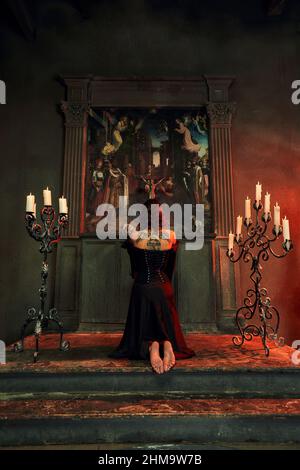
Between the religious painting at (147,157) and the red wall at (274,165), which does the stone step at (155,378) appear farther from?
the religious painting at (147,157)

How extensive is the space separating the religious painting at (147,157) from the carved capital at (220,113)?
15cm

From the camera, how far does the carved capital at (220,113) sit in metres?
6.02

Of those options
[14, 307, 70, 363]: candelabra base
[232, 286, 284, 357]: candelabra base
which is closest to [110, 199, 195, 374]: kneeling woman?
[14, 307, 70, 363]: candelabra base

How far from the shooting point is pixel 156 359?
2.87 m

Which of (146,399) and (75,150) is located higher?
(75,150)

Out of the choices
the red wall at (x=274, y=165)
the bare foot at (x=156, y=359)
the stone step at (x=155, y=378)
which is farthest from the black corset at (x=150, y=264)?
the red wall at (x=274, y=165)

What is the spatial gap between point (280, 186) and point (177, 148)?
6.69 ft

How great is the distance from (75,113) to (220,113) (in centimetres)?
272

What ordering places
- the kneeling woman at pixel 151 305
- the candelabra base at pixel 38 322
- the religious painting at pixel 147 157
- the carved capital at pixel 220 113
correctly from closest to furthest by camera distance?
1. the kneeling woman at pixel 151 305
2. the candelabra base at pixel 38 322
3. the religious painting at pixel 147 157
4. the carved capital at pixel 220 113

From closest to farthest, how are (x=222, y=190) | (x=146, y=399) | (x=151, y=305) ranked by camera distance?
(x=146, y=399) < (x=151, y=305) < (x=222, y=190)

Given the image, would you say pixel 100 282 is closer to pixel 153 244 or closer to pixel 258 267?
pixel 153 244

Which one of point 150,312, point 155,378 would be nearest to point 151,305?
point 150,312

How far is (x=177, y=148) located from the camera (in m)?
6.07
